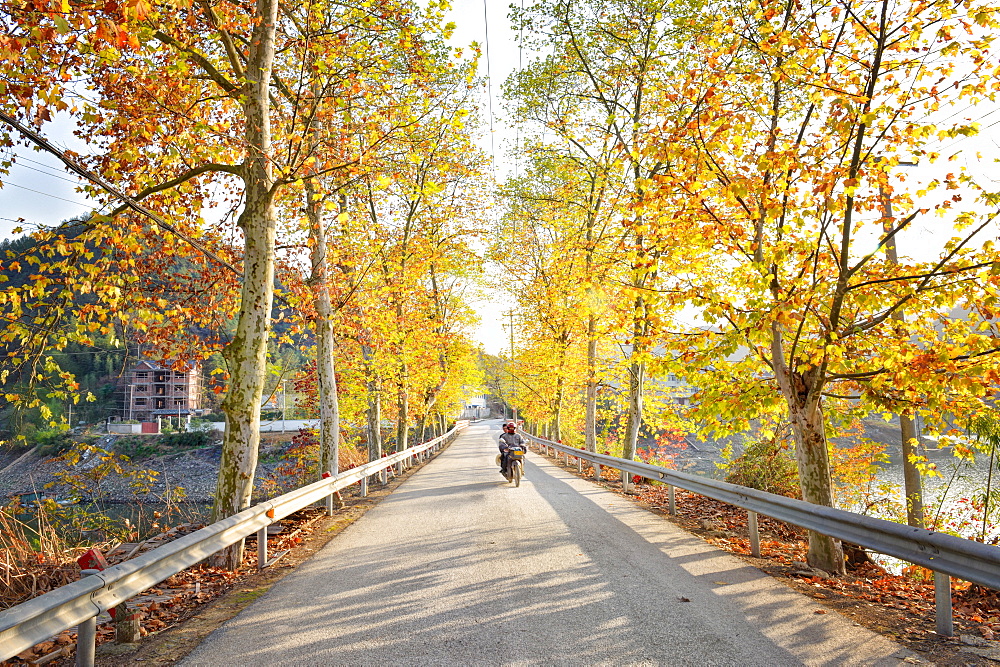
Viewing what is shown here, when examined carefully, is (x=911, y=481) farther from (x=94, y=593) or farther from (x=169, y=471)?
(x=169, y=471)

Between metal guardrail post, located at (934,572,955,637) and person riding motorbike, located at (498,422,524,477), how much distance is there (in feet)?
34.6

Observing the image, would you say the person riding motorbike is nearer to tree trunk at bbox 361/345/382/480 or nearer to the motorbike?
the motorbike

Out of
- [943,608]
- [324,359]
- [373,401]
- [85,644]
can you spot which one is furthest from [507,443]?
[85,644]

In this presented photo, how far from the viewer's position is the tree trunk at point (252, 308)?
6.77m

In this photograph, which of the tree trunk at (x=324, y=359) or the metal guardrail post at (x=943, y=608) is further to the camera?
the tree trunk at (x=324, y=359)

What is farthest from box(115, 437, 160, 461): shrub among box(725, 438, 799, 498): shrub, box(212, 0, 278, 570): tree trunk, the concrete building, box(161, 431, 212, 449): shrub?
box(725, 438, 799, 498): shrub

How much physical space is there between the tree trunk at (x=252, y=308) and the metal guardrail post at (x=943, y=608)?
6703 millimetres

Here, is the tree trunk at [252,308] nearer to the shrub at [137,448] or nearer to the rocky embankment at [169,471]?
the rocky embankment at [169,471]

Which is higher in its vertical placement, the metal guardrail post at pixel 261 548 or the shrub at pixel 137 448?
the metal guardrail post at pixel 261 548

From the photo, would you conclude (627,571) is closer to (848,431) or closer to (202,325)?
(202,325)

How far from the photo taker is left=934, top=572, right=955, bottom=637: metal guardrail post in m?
4.04

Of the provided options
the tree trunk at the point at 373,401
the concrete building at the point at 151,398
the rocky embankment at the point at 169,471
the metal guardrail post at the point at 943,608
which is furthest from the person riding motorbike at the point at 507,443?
the concrete building at the point at 151,398

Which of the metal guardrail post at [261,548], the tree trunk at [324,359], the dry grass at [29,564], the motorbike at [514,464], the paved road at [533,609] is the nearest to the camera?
the paved road at [533,609]

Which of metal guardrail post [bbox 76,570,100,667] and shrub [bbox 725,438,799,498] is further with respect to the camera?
shrub [bbox 725,438,799,498]
